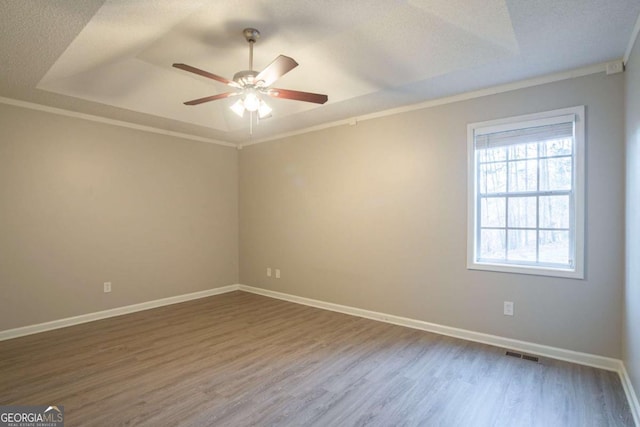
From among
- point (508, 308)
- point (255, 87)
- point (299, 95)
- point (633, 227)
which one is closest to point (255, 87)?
point (255, 87)

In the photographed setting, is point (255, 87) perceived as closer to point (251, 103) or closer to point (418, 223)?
point (251, 103)

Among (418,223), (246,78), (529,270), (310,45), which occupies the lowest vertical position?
(529,270)

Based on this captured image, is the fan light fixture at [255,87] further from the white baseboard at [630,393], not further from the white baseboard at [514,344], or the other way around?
the white baseboard at [630,393]

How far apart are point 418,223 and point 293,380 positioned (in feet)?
7.25

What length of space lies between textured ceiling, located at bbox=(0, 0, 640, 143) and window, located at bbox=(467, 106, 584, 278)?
1.76 feet

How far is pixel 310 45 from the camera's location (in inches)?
115

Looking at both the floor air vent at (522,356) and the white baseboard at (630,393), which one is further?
the floor air vent at (522,356)

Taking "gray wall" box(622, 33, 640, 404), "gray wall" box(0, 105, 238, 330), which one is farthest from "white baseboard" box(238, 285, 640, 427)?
"gray wall" box(0, 105, 238, 330)

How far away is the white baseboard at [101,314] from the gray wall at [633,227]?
515 cm

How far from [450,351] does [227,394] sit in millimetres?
2128

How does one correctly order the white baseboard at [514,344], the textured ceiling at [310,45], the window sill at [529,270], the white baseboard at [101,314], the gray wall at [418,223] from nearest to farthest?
the textured ceiling at [310,45] → the white baseboard at [514,344] → the gray wall at [418,223] → the window sill at [529,270] → the white baseboard at [101,314]

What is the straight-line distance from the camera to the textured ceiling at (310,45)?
7.32 ft

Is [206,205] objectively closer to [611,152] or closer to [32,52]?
[32,52]

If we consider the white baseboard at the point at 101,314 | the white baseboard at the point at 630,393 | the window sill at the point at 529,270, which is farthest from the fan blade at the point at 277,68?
the white baseboard at the point at 101,314
